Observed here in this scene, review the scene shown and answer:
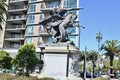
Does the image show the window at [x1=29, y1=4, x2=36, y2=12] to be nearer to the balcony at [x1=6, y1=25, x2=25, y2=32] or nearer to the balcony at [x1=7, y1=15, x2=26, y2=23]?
the balcony at [x1=7, y1=15, x2=26, y2=23]

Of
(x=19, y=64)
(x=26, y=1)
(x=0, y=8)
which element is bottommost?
(x=19, y=64)

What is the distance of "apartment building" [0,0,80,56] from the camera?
6650 cm

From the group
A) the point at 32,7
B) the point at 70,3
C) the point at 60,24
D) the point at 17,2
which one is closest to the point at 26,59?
the point at 70,3

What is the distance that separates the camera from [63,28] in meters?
23.2

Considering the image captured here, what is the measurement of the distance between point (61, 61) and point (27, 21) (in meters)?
49.9

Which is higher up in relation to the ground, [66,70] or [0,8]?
[0,8]

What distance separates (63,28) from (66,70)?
369cm

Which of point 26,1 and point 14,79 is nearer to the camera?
point 14,79

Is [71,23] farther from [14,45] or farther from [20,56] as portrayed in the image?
[14,45]

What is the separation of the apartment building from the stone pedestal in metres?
41.9

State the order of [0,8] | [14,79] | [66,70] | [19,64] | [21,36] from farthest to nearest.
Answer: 1. [21,36]
2. [19,64]
3. [0,8]
4. [66,70]
5. [14,79]

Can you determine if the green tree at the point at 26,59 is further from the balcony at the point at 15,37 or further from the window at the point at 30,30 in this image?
the balcony at the point at 15,37

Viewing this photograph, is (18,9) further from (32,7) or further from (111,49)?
(111,49)

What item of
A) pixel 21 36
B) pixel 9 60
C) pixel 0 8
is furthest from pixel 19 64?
pixel 21 36
